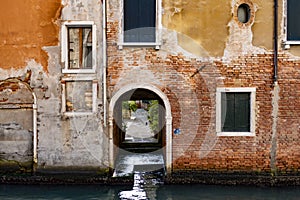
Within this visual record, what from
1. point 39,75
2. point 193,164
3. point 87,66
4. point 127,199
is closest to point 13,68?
point 39,75

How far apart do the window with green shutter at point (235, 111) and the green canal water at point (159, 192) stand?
144cm

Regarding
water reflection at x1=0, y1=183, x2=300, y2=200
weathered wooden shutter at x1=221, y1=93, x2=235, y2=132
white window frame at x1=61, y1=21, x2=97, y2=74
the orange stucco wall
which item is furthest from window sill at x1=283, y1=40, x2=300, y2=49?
the orange stucco wall

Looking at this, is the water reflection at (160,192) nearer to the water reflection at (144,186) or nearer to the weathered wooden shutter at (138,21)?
the water reflection at (144,186)

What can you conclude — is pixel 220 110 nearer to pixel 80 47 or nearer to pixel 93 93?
pixel 93 93

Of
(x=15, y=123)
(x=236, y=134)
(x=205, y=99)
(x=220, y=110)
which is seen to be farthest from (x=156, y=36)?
(x=15, y=123)

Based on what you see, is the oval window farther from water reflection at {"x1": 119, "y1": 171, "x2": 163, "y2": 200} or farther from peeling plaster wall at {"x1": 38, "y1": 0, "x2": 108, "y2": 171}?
water reflection at {"x1": 119, "y1": 171, "x2": 163, "y2": 200}

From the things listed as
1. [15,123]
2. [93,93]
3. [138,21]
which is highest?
[138,21]

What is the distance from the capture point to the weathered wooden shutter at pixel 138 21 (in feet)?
30.6

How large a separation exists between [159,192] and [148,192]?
0.25 m

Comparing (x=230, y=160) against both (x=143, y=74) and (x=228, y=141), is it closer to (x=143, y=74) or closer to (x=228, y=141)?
(x=228, y=141)

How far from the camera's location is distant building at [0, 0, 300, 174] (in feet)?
30.1

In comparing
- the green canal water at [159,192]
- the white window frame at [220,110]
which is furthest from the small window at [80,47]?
the white window frame at [220,110]

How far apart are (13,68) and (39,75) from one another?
2.17 ft

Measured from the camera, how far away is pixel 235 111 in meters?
9.29
